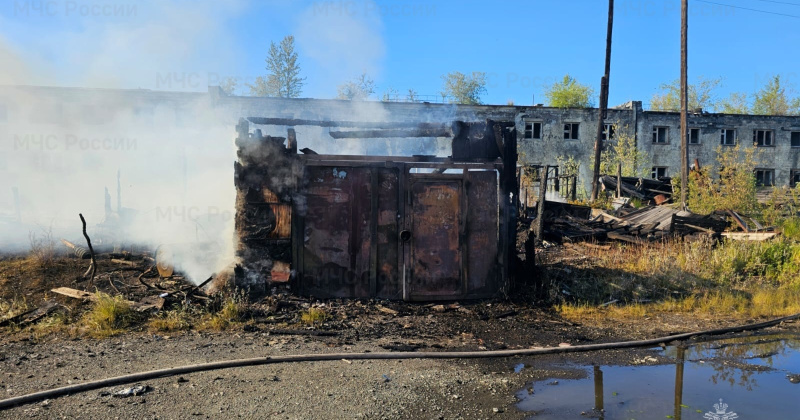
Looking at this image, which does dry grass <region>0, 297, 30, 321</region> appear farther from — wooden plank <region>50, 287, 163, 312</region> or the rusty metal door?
the rusty metal door

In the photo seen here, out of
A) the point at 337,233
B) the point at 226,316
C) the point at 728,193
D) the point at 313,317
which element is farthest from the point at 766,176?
the point at 226,316

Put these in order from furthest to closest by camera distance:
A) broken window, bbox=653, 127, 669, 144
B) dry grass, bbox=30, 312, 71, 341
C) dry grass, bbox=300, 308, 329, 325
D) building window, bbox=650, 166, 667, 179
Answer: building window, bbox=650, 166, 667, 179
broken window, bbox=653, 127, 669, 144
dry grass, bbox=300, 308, 329, 325
dry grass, bbox=30, 312, 71, 341

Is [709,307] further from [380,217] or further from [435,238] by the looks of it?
[380,217]

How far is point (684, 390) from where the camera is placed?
4.85m

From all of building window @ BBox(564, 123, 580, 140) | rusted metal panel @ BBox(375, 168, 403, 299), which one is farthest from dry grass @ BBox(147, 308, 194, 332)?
building window @ BBox(564, 123, 580, 140)

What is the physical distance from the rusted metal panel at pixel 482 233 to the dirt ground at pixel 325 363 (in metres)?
0.37

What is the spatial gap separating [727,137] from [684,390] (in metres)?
37.1

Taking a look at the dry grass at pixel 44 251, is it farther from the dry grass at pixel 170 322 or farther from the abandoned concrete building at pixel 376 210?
the dry grass at pixel 170 322

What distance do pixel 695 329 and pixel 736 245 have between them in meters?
5.79

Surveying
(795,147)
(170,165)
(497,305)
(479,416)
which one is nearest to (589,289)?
(497,305)

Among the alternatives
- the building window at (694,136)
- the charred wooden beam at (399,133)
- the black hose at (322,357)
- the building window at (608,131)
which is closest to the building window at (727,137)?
the building window at (694,136)

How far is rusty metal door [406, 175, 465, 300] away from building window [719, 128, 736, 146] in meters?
34.6

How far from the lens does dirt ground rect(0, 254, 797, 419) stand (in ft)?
14.0

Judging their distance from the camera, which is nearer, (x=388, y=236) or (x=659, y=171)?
(x=388, y=236)
